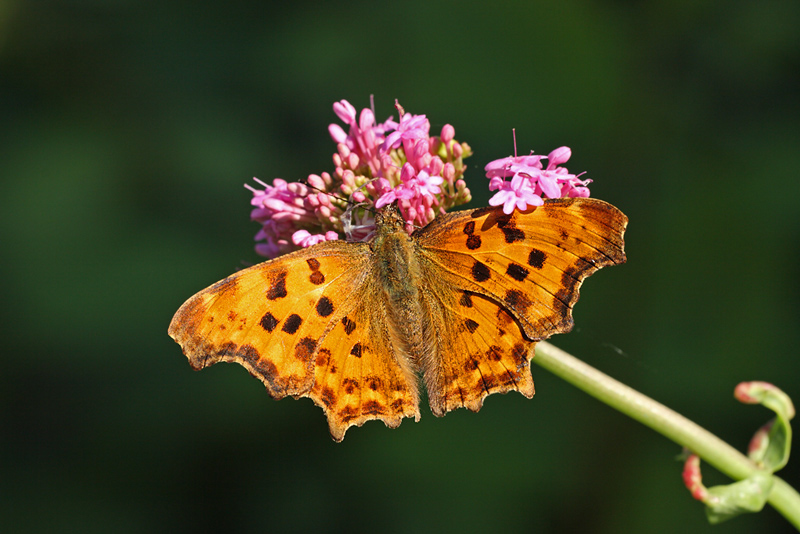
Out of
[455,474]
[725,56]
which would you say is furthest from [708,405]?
[725,56]

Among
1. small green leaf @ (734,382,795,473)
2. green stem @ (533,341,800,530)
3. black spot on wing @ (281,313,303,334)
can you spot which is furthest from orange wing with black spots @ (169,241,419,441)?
small green leaf @ (734,382,795,473)

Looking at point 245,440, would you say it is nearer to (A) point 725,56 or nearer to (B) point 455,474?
(B) point 455,474

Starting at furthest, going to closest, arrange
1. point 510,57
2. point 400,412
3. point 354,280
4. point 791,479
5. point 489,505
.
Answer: point 510,57, point 489,505, point 791,479, point 354,280, point 400,412

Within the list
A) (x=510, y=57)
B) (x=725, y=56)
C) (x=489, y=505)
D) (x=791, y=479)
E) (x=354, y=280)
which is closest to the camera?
(x=354, y=280)

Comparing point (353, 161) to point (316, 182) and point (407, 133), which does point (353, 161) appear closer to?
point (316, 182)

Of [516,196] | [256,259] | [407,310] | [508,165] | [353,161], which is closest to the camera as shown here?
[516,196]

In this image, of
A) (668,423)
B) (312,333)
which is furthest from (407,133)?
(668,423)
